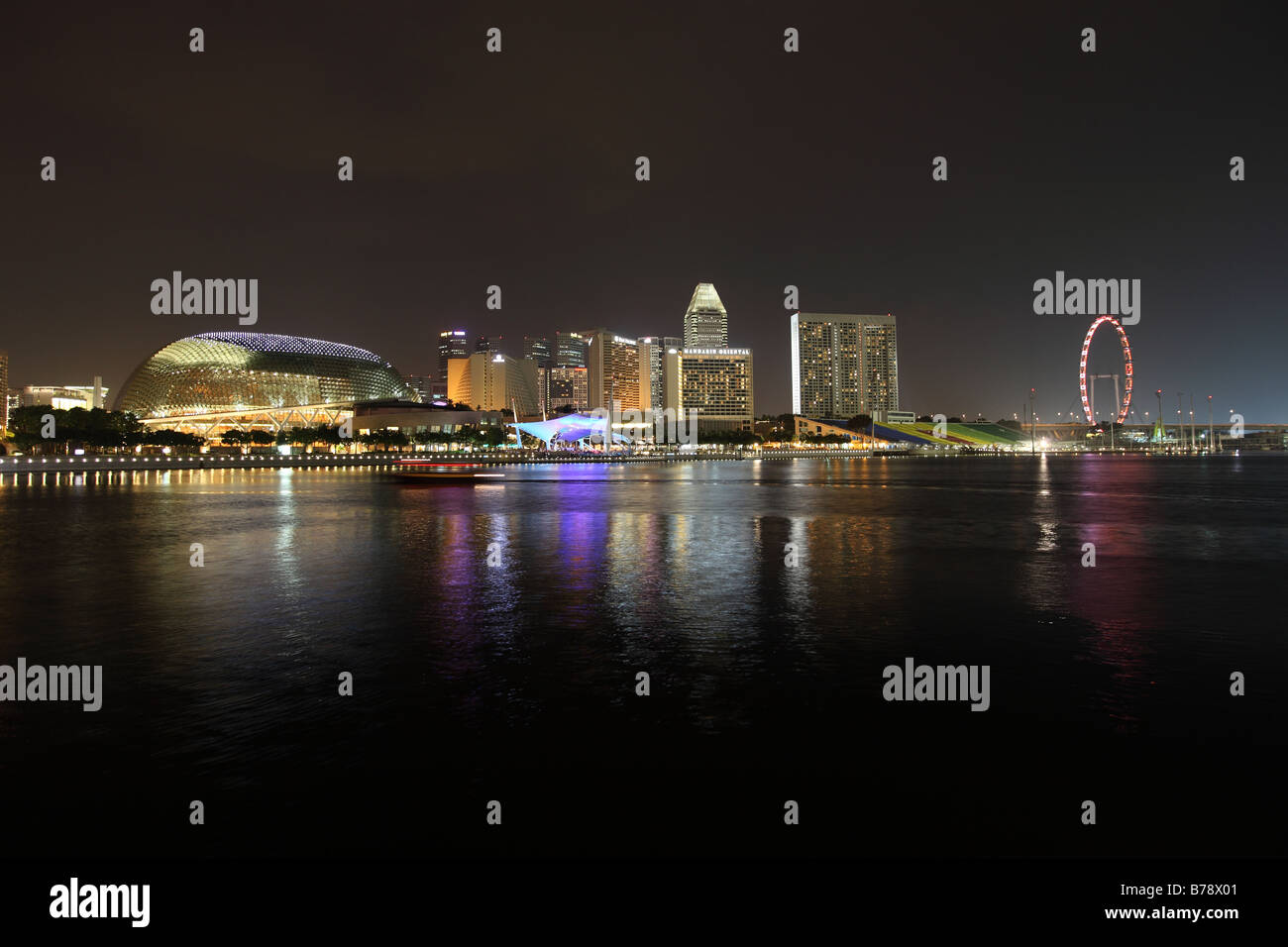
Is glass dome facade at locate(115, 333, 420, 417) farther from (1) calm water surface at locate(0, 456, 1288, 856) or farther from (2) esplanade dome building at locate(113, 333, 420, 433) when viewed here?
(1) calm water surface at locate(0, 456, 1288, 856)

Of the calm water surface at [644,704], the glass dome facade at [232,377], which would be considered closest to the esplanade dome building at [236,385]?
the glass dome facade at [232,377]

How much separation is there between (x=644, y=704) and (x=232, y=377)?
169 metres

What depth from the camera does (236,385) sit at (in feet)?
513

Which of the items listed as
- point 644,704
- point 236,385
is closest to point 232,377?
point 236,385

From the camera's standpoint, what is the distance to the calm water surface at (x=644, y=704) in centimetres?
565

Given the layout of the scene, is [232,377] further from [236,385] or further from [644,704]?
[644,704]

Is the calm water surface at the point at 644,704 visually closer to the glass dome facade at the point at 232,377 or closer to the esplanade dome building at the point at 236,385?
the esplanade dome building at the point at 236,385

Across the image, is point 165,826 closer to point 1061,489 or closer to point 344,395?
point 1061,489

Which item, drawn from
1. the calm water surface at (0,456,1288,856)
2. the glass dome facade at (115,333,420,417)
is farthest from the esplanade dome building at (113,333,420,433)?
the calm water surface at (0,456,1288,856)

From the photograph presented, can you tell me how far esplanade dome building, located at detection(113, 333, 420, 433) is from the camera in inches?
6078

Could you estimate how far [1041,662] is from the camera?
964 cm

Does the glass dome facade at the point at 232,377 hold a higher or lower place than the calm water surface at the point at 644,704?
higher
